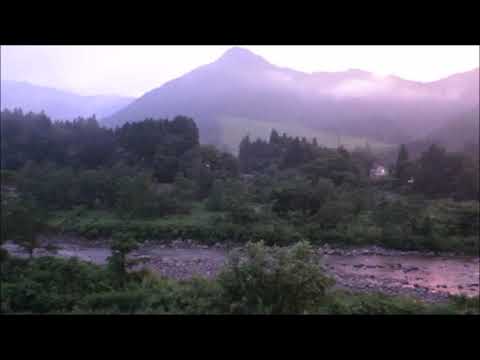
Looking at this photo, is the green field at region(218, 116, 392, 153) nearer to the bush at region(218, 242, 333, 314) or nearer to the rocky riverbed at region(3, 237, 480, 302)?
the rocky riverbed at region(3, 237, 480, 302)

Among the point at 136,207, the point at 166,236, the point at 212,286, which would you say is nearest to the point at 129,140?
the point at 136,207

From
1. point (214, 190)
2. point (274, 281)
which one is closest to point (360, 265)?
point (214, 190)

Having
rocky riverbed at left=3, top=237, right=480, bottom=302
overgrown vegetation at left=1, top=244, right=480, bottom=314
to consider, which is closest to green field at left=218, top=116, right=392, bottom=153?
rocky riverbed at left=3, top=237, right=480, bottom=302

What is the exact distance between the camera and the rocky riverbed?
17.1ft

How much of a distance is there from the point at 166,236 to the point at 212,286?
371 centimetres

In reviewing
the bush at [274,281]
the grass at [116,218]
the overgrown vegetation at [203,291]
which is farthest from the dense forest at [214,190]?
the bush at [274,281]

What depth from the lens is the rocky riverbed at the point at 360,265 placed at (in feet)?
17.1

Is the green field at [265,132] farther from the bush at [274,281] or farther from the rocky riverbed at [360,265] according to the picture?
the bush at [274,281]

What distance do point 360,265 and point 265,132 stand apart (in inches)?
152

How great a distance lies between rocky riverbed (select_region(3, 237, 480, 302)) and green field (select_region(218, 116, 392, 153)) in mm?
1928

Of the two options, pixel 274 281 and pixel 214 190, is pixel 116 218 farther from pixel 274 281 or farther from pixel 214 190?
pixel 274 281
